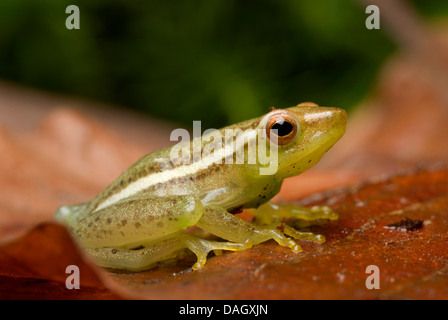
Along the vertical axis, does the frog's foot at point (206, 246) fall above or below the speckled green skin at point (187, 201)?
below

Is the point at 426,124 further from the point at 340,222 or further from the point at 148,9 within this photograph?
the point at 148,9

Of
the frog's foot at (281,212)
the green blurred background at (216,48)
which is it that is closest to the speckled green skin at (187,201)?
the frog's foot at (281,212)

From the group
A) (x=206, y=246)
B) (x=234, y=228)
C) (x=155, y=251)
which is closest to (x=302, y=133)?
(x=234, y=228)

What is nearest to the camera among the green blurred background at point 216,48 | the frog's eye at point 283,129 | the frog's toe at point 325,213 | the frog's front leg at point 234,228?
the frog's front leg at point 234,228

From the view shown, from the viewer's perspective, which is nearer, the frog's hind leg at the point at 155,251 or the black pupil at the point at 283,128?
the frog's hind leg at the point at 155,251

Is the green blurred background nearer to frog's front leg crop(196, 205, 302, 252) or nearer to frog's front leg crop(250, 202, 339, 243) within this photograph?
frog's front leg crop(250, 202, 339, 243)

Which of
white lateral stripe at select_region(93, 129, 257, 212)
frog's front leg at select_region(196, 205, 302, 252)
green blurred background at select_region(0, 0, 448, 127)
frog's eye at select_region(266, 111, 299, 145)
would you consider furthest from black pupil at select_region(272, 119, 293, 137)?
green blurred background at select_region(0, 0, 448, 127)

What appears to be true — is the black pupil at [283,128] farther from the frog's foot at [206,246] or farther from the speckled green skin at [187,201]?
the frog's foot at [206,246]

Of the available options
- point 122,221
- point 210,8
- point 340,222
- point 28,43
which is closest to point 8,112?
point 28,43
